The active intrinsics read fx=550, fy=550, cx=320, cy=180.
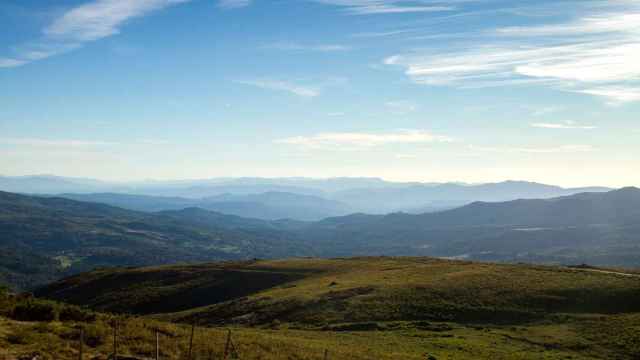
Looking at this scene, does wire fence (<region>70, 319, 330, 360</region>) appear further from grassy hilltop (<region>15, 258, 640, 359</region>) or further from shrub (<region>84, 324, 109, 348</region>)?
grassy hilltop (<region>15, 258, 640, 359</region>)

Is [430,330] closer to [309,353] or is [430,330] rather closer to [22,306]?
[309,353]

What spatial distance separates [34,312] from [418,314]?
38.4 metres

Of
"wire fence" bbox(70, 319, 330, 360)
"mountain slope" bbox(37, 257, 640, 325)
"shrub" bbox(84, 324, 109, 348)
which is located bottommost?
"mountain slope" bbox(37, 257, 640, 325)

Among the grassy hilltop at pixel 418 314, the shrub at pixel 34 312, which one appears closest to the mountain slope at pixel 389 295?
the grassy hilltop at pixel 418 314

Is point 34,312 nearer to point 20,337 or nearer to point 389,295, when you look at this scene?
point 20,337

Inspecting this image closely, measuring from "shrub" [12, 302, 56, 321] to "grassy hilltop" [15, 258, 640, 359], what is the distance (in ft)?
16.0

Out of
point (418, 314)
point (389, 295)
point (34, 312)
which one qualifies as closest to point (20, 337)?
point (34, 312)

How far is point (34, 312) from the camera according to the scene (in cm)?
3075

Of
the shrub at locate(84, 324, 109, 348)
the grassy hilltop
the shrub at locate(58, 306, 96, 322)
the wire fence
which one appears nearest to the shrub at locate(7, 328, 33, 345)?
the wire fence

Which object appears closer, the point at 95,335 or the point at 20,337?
the point at 20,337

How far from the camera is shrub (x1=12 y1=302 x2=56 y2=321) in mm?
30297

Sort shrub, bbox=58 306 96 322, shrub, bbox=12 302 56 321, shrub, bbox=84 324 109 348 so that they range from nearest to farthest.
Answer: shrub, bbox=84 324 109 348, shrub, bbox=12 302 56 321, shrub, bbox=58 306 96 322

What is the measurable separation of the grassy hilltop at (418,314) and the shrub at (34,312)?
192 inches

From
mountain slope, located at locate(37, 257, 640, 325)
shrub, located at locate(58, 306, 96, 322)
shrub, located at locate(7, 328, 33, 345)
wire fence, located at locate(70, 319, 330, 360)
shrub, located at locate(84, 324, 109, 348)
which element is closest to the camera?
shrub, located at locate(7, 328, 33, 345)
